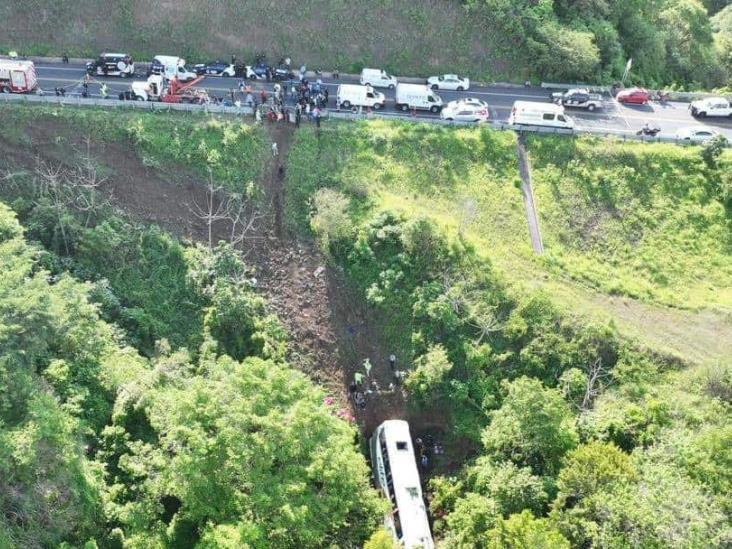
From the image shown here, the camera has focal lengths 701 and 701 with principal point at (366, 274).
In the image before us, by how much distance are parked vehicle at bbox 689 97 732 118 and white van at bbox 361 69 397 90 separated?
2300 cm

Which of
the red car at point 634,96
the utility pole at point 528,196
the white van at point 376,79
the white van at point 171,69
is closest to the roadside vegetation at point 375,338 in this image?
the utility pole at point 528,196

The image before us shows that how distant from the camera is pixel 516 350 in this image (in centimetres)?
3916

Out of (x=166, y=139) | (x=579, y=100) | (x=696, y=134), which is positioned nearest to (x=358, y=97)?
(x=166, y=139)

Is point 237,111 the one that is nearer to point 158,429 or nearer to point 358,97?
point 358,97

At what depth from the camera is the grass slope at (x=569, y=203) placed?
139 ft

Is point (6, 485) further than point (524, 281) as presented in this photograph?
No

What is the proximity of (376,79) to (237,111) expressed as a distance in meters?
11.4

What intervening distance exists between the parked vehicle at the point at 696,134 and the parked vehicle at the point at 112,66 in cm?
4040

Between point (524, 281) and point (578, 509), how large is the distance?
14.3 meters

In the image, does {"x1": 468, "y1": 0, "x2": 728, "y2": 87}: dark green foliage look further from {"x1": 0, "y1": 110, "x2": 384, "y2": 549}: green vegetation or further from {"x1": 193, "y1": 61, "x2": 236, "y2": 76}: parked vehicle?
{"x1": 0, "y1": 110, "x2": 384, "y2": 549}: green vegetation

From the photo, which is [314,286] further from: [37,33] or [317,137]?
[37,33]

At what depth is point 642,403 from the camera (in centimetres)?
3653

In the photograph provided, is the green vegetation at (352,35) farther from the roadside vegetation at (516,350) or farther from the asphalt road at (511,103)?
the roadside vegetation at (516,350)

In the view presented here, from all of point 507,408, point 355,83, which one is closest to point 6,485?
point 507,408
